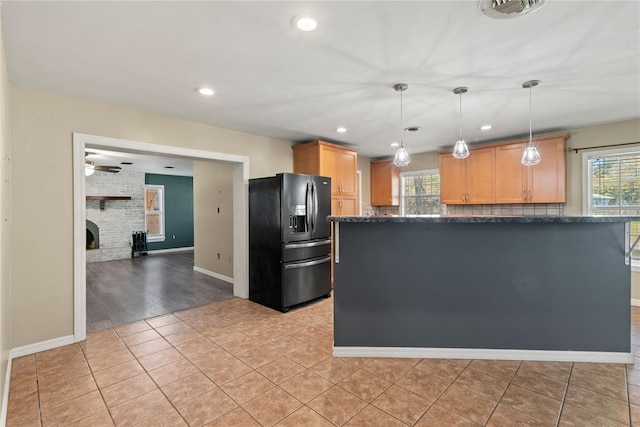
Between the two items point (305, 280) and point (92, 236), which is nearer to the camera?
point (305, 280)

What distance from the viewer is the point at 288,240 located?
3830mm

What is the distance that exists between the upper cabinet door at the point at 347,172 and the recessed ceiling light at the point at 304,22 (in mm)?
3216

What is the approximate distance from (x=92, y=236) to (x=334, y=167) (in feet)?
22.7

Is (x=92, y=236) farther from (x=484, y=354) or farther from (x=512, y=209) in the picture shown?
(x=512, y=209)

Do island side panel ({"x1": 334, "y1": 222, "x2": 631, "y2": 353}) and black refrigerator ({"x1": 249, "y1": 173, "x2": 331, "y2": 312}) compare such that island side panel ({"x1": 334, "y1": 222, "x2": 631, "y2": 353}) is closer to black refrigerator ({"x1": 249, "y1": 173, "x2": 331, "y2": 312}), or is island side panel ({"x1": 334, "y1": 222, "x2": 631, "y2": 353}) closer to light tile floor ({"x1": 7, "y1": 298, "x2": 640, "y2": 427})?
light tile floor ({"x1": 7, "y1": 298, "x2": 640, "y2": 427})

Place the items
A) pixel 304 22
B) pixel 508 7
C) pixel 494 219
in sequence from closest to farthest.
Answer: pixel 508 7
pixel 304 22
pixel 494 219

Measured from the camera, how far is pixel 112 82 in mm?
2582

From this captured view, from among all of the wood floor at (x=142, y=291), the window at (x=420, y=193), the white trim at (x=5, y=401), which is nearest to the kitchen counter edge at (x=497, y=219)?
the white trim at (x=5, y=401)

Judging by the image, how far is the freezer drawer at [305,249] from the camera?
12.5 feet

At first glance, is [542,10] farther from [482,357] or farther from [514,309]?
[482,357]

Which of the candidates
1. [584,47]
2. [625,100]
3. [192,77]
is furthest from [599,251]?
[192,77]

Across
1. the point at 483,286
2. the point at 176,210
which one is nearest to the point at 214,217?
the point at 176,210

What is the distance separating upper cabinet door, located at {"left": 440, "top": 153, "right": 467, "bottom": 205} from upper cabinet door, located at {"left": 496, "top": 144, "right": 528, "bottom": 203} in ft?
1.73

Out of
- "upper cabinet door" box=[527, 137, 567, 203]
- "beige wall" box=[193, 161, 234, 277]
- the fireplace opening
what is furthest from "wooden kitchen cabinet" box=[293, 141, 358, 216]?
the fireplace opening
